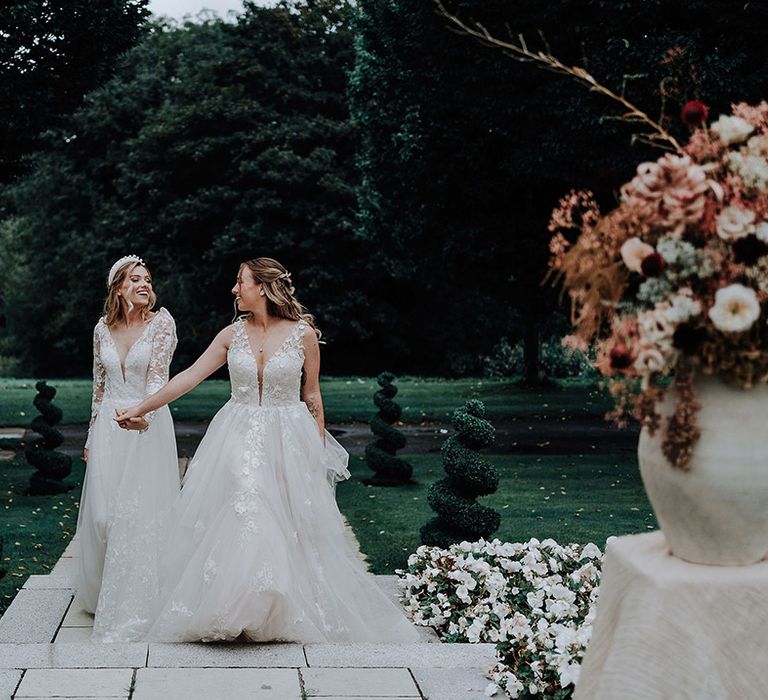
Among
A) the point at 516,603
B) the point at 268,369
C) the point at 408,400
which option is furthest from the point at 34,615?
the point at 408,400

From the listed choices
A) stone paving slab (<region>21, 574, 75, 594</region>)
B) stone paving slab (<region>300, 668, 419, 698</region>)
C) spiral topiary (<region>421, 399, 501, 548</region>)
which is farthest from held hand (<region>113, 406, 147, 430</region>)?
spiral topiary (<region>421, 399, 501, 548</region>)

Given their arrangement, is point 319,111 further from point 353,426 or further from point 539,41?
point 539,41

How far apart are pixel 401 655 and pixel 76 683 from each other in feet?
5.39

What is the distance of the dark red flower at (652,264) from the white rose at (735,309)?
0.18 m

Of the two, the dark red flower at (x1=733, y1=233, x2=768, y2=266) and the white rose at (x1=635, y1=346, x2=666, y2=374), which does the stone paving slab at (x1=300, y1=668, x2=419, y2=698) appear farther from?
the dark red flower at (x1=733, y1=233, x2=768, y2=266)

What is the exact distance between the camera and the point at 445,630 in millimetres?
7391

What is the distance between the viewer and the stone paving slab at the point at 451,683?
5332 mm

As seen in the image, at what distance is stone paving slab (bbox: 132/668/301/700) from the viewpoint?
5295 millimetres

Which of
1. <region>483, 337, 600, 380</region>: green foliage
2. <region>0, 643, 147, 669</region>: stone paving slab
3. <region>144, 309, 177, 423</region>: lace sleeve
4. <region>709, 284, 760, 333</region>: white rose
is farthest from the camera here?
<region>483, 337, 600, 380</region>: green foliage

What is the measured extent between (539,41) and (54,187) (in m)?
29.4

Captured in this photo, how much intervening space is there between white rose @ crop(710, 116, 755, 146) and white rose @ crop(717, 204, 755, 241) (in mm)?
A: 248

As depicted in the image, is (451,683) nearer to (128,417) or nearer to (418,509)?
(128,417)

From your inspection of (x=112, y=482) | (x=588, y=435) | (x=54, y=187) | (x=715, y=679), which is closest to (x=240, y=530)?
(x=112, y=482)

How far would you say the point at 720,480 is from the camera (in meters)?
3.34
